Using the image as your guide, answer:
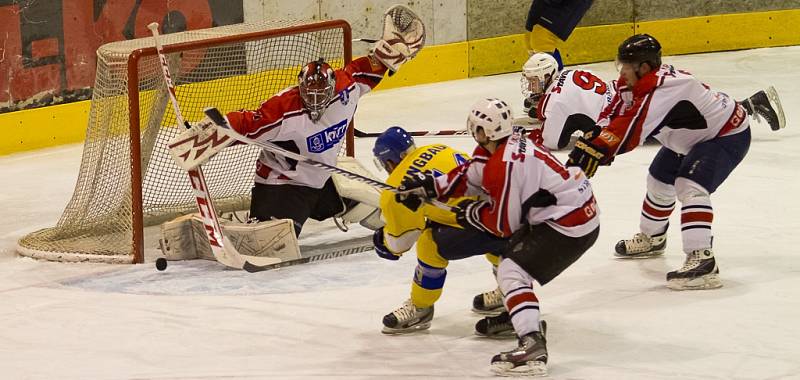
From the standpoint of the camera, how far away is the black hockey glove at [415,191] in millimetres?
4250

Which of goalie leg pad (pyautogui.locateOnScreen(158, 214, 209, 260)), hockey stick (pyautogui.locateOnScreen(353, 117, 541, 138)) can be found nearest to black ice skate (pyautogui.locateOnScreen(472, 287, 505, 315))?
goalie leg pad (pyautogui.locateOnScreen(158, 214, 209, 260))

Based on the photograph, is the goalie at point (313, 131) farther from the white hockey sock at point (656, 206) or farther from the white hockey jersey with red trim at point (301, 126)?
the white hockey sock at point (656, 206)

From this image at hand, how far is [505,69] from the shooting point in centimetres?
1023

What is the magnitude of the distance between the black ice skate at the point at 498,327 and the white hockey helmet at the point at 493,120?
25.9 inches

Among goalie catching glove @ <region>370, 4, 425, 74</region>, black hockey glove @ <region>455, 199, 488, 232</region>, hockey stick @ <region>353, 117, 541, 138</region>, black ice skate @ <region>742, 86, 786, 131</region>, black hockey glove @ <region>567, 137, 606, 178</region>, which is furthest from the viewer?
hockey stick @ <region>353, 117, 541, 138</region>

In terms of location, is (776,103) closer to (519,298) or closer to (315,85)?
(315,85)

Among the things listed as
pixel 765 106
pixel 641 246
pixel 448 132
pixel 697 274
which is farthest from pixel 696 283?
pixel 448 132

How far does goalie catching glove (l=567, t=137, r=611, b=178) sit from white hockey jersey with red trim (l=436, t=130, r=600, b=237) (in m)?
Result: 0.59

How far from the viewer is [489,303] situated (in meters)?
4.75

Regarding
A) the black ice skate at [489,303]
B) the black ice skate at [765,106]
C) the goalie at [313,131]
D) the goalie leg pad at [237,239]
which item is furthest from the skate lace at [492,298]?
the black ice skate at [765,106]

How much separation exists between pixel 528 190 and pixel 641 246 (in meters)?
1.50

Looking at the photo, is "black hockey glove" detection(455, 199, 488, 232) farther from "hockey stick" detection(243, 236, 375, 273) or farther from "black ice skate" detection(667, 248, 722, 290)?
"hockey stick" detection(243, 236, 375, 273)

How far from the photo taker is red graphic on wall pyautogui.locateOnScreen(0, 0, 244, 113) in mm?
7633

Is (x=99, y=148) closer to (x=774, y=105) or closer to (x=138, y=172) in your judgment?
(x=138, y=172)
